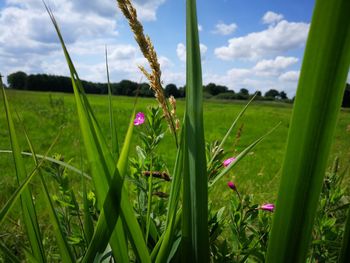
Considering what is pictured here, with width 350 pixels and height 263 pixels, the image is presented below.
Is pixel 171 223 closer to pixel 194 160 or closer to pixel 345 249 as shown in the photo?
pixel 194 160

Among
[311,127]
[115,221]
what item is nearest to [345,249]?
[311,127]

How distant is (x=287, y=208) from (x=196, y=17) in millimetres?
305

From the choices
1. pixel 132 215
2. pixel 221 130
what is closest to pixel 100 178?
pixel 132 215

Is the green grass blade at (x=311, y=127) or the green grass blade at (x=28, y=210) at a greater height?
the green grass blade at (x=311, y=127)

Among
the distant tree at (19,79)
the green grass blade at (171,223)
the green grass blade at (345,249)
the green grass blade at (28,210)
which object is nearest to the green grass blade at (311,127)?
the green grass blade at (345,249)

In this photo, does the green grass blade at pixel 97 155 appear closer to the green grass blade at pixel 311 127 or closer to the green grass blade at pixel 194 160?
the green grass blade at pixel 194 160

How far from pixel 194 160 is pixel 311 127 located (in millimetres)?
210

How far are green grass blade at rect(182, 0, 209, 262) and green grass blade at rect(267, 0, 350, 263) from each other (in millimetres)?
134

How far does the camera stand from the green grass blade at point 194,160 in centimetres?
50

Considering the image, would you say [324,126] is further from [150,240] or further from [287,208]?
[150,240]

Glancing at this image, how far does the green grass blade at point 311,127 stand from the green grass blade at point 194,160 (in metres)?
0.13

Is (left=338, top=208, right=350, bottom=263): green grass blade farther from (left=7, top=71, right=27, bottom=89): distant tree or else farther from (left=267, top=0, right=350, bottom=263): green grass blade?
(left=7, top=71, right=27, bottom=89): distant tree

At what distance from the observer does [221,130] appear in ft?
35.3

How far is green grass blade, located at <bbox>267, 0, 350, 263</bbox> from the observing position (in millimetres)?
312
